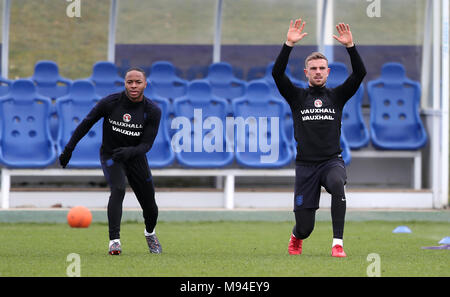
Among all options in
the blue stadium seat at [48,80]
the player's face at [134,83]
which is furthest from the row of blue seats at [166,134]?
the player's face at [134,83]

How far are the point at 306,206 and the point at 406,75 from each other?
25.0ft

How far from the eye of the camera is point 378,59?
1525 centimetres

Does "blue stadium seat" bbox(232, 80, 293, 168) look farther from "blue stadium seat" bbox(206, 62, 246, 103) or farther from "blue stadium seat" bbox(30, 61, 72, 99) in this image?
"blue stadium seat" bbox(30, 61, 72, 99)

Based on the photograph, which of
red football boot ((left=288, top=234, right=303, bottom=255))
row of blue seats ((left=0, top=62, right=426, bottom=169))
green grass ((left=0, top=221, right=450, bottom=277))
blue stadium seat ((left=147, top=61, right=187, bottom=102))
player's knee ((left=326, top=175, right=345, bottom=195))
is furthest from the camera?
blue stadium seat ((left=147, top=61, right=187, bottom=102))

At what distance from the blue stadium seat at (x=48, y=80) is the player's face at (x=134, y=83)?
6126 millimetres

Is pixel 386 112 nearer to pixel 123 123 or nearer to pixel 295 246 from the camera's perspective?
pixel 295 246

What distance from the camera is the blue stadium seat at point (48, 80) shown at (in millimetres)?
14234

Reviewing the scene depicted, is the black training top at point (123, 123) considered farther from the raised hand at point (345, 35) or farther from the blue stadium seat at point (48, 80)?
the blue stadium seat at point (48, 80)

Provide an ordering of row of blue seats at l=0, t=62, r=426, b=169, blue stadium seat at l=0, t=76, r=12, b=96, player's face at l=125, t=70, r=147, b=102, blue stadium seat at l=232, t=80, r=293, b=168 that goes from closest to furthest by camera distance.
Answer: player's face at l=125, t=70, r=147, b=102 → blue stadium seat at l=232, t=80, r=293, b=168 → blue stadium seat at l=0, t=76, r=12, b=96 → row of blue seats at l=0, t=62, r=426, b=169

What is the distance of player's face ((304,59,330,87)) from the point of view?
8048mm

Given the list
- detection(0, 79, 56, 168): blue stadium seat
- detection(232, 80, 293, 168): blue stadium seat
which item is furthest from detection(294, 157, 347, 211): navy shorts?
detection(0, 79, 56, 168): blue stadium seat

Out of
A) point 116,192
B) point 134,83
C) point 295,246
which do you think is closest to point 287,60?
point 134,83

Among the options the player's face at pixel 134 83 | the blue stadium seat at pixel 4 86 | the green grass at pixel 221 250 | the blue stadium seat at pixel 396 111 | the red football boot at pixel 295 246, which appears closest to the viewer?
the green grass at pixel 221 250

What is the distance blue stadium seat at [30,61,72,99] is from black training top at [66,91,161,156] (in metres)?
6.01
